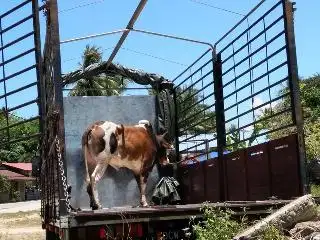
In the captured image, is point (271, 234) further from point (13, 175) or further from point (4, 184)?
point (13, 175)

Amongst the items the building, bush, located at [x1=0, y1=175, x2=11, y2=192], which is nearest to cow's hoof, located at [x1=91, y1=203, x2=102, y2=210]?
bush, located at [x1=0, y1=175, x2=11, y2=192]

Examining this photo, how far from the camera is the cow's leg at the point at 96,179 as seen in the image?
908 centimetres

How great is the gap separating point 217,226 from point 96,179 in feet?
15.1

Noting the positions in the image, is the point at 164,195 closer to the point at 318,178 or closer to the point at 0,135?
the point at 0,135

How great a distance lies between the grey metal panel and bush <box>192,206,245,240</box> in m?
4.24

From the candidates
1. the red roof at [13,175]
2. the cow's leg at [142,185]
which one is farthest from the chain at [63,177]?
the red roof at [13,175]

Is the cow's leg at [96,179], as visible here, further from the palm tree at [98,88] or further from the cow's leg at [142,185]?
the palm tree at [98,88]

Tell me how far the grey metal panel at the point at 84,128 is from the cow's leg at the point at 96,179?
94 millimetres

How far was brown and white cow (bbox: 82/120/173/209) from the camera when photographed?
9172 millimetres

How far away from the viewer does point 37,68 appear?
6574 millimetres

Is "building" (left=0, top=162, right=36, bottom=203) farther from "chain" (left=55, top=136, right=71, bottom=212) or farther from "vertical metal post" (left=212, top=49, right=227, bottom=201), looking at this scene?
"chain" (left=55, top=136, right=71, bottom=212)

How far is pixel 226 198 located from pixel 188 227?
253 centimetres

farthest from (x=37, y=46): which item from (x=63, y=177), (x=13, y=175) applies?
(x=13, y=175)

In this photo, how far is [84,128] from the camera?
9.39m
